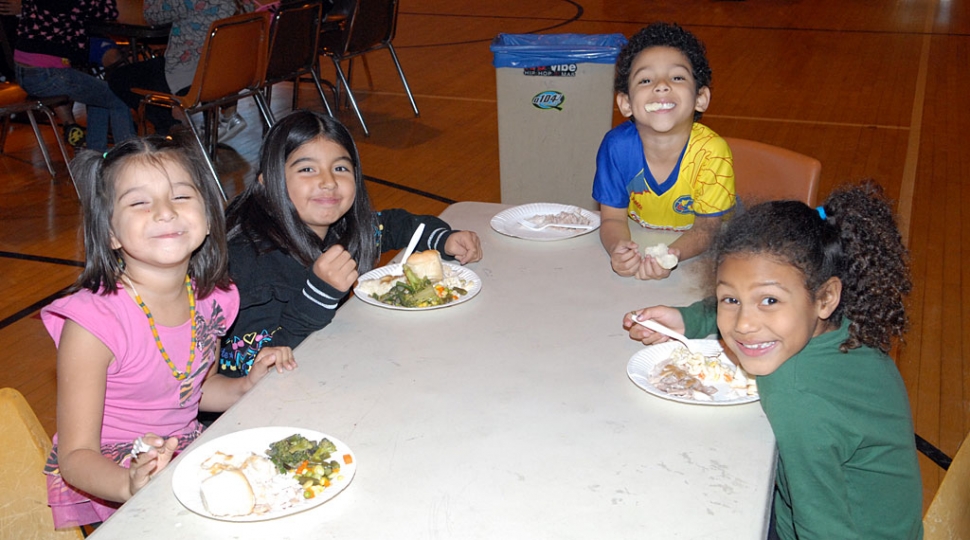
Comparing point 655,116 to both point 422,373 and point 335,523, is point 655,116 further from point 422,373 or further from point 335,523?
point 335,523

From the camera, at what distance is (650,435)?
1.28 metres

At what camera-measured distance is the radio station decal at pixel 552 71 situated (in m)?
3.83

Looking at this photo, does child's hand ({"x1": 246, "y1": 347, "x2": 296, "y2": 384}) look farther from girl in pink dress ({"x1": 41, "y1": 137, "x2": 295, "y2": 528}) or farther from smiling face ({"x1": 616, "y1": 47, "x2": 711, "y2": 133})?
smiling face ({"x1": 616, "y1": 47, "x2": 711, "y2": 133})

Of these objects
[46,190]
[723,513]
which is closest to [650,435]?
[723,513]

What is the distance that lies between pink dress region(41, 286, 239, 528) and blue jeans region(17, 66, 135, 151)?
10.5 ft

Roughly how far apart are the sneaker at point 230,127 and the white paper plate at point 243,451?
15.1 ft

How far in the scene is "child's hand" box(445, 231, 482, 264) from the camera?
1.95 metres

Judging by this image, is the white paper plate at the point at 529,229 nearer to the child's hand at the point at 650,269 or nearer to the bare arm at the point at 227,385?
the child's hand at the point at 650,269

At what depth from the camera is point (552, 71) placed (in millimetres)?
3861

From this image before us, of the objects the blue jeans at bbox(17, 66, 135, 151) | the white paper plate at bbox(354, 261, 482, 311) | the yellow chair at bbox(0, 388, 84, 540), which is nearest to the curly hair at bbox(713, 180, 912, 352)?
the white paper plate at bbox(354, 261, 482, 311)

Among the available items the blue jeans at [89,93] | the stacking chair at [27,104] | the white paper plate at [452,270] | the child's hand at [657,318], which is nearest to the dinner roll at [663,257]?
the child's hand at [657,318]

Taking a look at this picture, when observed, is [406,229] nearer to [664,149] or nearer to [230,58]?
[664,149]

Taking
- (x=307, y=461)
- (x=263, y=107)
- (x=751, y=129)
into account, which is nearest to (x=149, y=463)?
(x=307, y=461)

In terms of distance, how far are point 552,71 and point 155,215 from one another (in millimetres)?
2586
